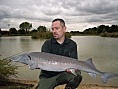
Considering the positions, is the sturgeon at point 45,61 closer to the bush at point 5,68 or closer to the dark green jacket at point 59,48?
the dark green jacket at point 59,48

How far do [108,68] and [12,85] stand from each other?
19.1 feet

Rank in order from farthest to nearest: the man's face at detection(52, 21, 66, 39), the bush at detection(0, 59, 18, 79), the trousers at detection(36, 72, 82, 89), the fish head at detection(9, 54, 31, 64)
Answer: the bush at detection(0, 59, 18, 79), the trousers at detection(36, 72, 82, 89), the man's face at detection(52, 21, 66, 39), the fish head at detection(9, 54, 31, 64)

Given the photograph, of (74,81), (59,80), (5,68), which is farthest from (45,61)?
(5,68)

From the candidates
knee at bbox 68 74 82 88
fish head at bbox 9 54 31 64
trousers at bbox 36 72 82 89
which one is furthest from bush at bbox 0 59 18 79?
fish head at bbox 9 54 31 64

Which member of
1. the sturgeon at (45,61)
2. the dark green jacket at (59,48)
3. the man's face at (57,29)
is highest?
the man's face at (57,29)

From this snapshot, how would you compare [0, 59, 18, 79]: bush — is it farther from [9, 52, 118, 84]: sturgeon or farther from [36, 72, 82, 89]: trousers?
[9, 52, 118, 84]: sturgeon

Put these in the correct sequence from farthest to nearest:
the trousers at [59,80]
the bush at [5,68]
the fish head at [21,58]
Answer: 1. the bush at [5,68]
2. the trousers at [59,80]
3. the fish head at [21,58]

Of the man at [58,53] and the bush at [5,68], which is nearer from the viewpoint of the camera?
the man at [58,53]

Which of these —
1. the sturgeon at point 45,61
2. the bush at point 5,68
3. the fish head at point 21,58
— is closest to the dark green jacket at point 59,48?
the sturgeon at point 45,61

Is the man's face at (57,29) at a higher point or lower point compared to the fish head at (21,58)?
higher

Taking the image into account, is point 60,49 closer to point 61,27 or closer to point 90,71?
point 61,27

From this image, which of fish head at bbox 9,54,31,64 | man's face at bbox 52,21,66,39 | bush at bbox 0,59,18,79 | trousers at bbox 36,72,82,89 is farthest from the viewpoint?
bush at bbox 0,59,18,79

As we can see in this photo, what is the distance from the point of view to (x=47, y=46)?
414 centimetres

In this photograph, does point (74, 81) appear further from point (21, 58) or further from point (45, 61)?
point (21, 58)
